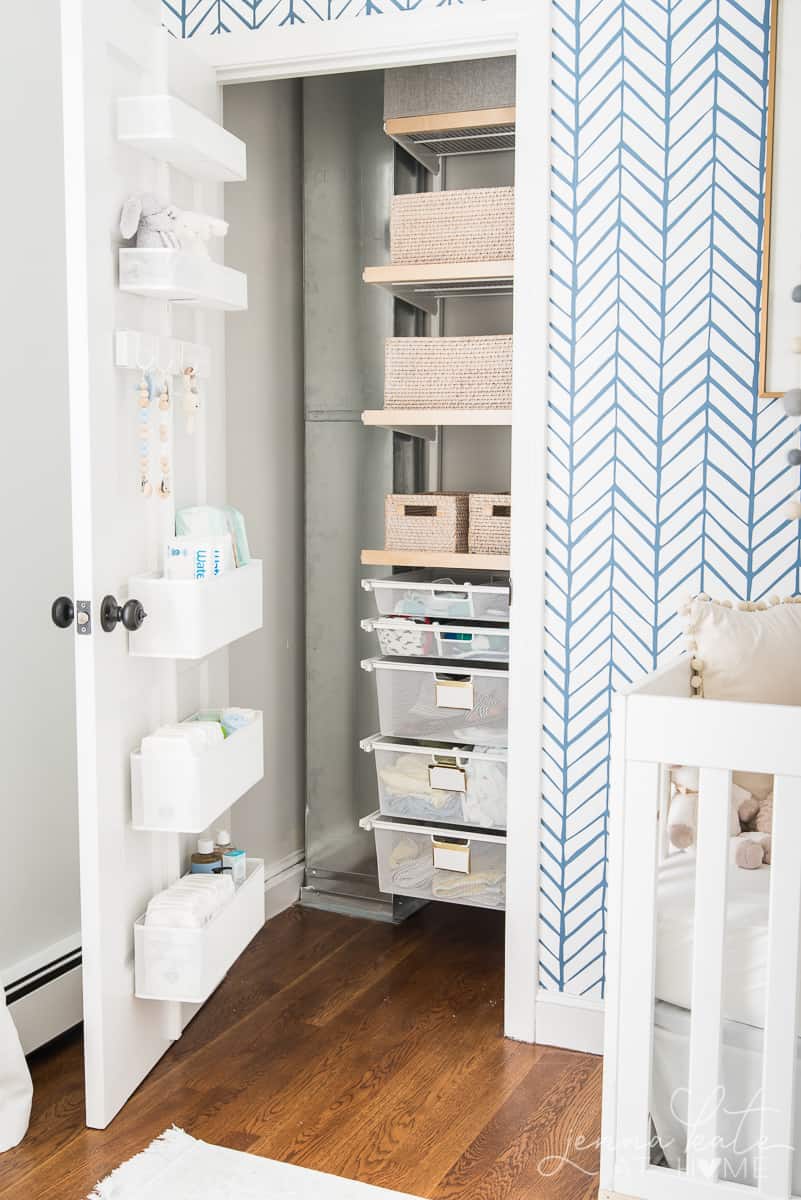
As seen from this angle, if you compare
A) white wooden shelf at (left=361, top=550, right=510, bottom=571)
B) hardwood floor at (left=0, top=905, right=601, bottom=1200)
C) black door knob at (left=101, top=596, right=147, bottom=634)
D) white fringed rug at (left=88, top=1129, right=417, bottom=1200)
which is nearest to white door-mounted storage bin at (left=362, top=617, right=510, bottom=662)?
white wooden shelf at (left=361, top=550, right=510, bottom=571)

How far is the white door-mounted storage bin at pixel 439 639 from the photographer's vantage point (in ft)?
9.45

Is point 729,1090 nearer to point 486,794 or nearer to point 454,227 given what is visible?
point 486,794

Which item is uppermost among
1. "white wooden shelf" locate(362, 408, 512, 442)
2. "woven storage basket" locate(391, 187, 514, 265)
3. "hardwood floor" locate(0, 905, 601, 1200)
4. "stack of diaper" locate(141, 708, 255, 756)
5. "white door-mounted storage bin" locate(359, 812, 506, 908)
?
"woven storage basket" locate(391, 187, 514, 265)

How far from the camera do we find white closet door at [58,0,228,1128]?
200cm

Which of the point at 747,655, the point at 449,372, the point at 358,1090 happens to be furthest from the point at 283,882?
the point at 747,655

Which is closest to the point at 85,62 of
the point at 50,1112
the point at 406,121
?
the point at 406,121

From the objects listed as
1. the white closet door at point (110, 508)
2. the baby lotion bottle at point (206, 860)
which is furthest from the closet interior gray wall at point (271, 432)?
the white closet door at point (110, 508)

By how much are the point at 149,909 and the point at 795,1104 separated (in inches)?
47.1

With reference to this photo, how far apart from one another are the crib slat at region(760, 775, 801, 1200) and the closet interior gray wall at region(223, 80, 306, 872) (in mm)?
1714

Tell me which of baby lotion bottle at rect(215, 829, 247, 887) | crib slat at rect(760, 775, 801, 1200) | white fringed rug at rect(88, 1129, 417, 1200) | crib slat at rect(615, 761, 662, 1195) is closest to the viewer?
crib slat at rect(760, 775, 801, 1200)

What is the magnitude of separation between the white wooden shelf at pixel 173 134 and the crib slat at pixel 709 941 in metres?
1.45

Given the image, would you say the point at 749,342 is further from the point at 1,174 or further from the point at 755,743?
the point at 1,174

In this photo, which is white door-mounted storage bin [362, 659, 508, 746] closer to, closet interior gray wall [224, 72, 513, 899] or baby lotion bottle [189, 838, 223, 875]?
closet interior gray wall [224, 72, 513, 899]

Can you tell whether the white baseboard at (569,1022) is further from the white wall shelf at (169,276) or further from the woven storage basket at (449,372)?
the white wall shelf at (169,276)
